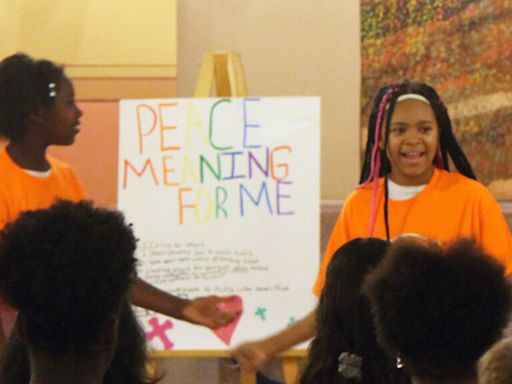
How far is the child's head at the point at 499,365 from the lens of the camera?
1351 mm

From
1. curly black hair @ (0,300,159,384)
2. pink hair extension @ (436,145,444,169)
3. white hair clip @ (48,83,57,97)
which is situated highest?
white hair clip @ (48,83,57,97)

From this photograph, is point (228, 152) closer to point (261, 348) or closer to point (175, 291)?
point (175, 291)

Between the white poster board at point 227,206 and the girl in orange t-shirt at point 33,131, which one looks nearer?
the girl in orange t-shirt at point 33,131

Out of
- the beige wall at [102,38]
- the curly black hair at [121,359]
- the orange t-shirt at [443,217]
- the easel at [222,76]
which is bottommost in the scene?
the curly black hair at [121,359]

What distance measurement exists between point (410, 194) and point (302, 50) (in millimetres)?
1719

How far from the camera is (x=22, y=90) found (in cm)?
324

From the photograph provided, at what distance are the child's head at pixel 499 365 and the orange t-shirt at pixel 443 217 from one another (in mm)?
1581

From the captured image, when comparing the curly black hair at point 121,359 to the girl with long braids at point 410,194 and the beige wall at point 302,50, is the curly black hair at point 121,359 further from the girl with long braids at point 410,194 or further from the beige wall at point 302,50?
the beige wall at point 302,50

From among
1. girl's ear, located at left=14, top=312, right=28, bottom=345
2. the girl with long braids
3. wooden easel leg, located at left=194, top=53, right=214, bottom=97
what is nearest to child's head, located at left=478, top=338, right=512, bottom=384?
girl's ear, located at left=14, top=312, right=28, bottom=345

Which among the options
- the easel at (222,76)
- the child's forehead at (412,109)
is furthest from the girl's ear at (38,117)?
the child's forehead at (412,109)

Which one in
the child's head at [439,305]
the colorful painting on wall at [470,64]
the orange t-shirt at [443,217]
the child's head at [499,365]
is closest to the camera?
the child's head at [499,365]

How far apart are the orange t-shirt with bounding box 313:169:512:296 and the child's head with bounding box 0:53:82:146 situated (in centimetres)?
85

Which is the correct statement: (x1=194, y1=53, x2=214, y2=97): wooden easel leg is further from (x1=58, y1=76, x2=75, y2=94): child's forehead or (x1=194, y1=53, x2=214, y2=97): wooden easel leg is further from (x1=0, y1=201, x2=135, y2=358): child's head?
(x1=0, y1=201, x2=135, y2=358): child's head

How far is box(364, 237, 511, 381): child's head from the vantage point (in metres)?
1.55
